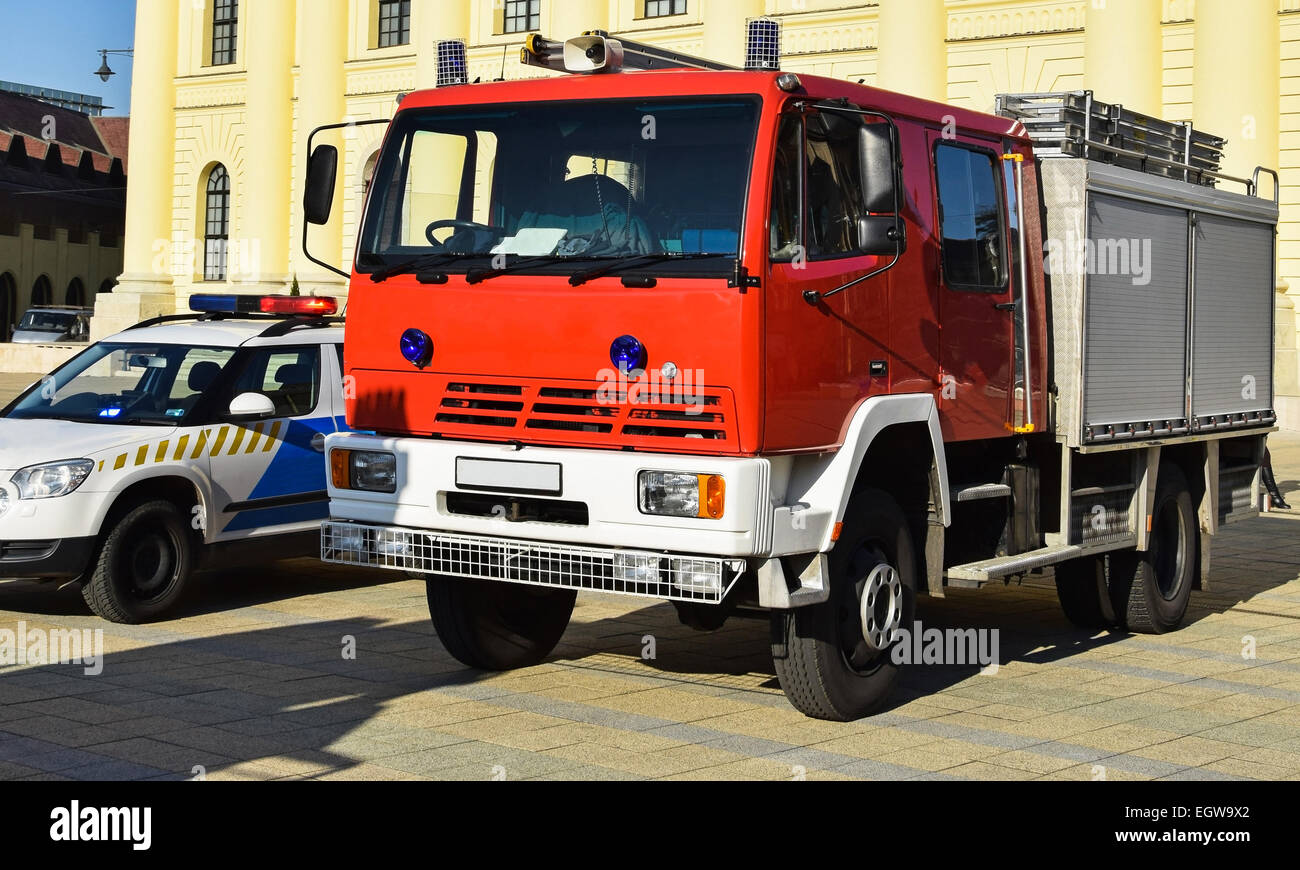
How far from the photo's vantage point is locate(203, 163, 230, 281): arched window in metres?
49.6

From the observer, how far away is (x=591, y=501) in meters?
7.46

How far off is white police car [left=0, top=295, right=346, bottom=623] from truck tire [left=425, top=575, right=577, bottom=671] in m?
2.28

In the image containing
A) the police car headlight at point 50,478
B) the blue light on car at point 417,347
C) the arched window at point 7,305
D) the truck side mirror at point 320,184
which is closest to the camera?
the blue light on car at point 417,347

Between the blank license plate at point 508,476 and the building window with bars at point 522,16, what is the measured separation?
36.8m

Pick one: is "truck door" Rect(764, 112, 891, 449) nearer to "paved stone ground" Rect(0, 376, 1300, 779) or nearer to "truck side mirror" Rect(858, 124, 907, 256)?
"truck side mirror" Rect(858, 124, 907, 256)

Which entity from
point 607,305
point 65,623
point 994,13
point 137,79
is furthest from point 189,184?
point 607,305

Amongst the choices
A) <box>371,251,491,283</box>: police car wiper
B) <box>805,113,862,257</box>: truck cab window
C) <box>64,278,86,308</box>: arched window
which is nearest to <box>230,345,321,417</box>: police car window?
<box>371,251,491,283</box>: police car wiper

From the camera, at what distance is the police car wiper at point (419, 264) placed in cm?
802

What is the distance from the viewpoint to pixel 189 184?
50.2 metres

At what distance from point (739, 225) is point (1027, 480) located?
284cm

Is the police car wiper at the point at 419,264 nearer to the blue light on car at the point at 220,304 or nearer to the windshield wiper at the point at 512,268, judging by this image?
the windshield wiper at the point at 512,268

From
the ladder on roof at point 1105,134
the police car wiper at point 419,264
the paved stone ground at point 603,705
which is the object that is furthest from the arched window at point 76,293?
the police car wiper at point 419,264
